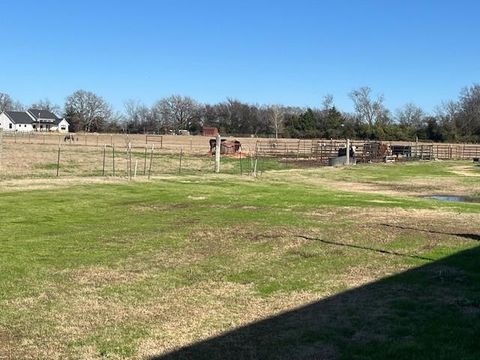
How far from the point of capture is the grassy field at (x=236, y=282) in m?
6.03

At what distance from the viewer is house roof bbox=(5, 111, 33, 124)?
157 metres

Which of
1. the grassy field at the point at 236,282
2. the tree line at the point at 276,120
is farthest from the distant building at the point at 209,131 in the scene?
the grassy field at the point at 236,282

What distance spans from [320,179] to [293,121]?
106 m

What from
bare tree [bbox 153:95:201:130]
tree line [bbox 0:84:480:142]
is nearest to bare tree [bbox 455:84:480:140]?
tree line [bbox 0:84:480:142]

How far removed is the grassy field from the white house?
485ft

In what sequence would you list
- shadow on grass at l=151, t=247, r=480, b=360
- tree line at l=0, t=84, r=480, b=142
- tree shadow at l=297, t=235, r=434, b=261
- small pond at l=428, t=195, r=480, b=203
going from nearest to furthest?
shadow on grass at l=151, t=247, r=480, b=360, tree shadow at l=297, t=235, r=434, b=261, small pond at l=428, t=195, r=480, b=203, tree line at l=0, t=84, r=480, b=142

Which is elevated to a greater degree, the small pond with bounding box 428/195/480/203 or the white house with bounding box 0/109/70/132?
the white house with bounding box 0/109/70/132

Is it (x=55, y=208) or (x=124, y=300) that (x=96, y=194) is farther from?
(x=124, y=300)

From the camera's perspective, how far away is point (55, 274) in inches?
351

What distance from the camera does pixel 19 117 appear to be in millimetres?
159000

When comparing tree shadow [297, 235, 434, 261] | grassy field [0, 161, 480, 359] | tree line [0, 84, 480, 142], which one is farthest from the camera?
tree line [0, 84, 480, 142]

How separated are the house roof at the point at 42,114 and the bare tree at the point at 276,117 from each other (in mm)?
57339

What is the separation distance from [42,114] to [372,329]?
170 metres

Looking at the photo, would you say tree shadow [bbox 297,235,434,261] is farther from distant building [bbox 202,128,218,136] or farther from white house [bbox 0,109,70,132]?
white house [bbox 0,109,70,132]
